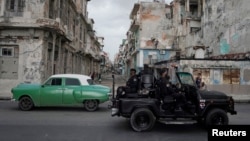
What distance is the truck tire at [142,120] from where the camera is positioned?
350 inches

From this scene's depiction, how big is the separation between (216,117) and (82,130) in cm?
424

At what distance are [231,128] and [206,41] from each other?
27208mm

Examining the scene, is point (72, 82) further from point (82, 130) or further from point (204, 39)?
point (204, 39)

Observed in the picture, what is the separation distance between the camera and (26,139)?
304 inches

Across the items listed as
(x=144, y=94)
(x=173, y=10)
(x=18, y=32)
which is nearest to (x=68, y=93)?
(x=144, y=94)

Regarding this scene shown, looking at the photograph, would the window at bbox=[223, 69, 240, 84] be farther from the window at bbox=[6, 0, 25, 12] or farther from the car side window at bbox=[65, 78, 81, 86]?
the window at bbox=[6, 0, 25, 12]

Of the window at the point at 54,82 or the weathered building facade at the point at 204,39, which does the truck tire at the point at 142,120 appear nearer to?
the weathered building facade at the point at 204,39

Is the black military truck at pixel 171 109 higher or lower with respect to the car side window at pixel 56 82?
lower

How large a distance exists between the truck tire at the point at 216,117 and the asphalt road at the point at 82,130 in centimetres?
40

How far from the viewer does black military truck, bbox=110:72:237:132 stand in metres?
8.94

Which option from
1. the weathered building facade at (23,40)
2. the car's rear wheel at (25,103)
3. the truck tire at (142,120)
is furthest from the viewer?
the weathered building facade at (23,40)

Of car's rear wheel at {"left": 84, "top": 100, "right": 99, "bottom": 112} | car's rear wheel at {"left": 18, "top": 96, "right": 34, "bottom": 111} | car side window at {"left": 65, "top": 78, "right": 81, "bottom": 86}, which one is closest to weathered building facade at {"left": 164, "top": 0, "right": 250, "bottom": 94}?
car's rear wheel at {"left": 84, "top": 100, "right": 99, "bottom": 112}

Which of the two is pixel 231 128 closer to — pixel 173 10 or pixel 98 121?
pixel 98 121

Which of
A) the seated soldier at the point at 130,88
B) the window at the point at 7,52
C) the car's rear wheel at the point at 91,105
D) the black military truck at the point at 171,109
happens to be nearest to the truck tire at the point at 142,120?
the black military truck at the point at 171,109
